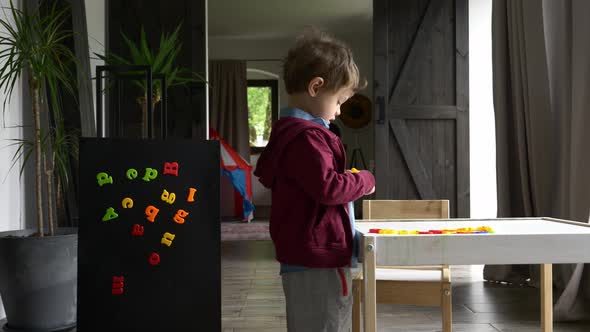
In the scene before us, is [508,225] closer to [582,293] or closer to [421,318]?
[421,318]

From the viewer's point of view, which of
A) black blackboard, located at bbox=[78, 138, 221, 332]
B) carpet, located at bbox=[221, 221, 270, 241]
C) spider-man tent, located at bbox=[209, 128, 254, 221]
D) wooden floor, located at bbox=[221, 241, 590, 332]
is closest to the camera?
black blackboard, located at bbox=[78, 138, 221, 332]

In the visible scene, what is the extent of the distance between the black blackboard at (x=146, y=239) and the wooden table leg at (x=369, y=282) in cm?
100

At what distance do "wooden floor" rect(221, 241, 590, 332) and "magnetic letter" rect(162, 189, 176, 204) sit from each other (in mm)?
796

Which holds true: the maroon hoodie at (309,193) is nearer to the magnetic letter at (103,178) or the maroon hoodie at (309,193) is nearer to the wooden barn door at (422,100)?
the magnetic letter at (103,178)

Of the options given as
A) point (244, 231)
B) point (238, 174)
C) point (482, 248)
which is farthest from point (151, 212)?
point (238, 174)

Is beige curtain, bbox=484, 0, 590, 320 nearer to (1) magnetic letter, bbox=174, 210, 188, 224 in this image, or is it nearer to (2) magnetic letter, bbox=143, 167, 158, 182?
(1) magnetic letter, bbox=174, 210, 188, 224

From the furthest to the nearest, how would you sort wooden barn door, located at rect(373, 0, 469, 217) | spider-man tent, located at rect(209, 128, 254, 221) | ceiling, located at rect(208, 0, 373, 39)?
Answer: spider-man tent, located at rect(209, 128, 254, 221)
ceiling, located at rect(208, 0, 373, 39)
wooden barn door, located at rect(373, 0, 469, 217)

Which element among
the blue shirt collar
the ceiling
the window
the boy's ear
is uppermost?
the ceiling

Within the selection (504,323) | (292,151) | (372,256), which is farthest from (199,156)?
(504,323)

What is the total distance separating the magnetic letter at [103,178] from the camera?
240 cm

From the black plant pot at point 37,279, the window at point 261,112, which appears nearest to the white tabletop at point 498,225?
the black plant pot at point 37,279

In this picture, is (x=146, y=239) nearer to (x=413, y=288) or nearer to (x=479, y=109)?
(x=413, y=288)

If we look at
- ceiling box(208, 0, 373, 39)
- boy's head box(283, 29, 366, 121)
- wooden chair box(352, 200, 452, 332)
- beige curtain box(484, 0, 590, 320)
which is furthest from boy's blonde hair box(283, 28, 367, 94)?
ceiling box(208, 0, 373, 39)

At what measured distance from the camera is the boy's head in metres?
1.66
